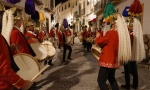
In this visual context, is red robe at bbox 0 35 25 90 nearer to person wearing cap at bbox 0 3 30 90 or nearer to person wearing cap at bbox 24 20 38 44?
person wearing cap at bbox 0 3 30 90

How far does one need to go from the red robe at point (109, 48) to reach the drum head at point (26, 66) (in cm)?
135

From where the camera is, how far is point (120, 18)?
159 inches

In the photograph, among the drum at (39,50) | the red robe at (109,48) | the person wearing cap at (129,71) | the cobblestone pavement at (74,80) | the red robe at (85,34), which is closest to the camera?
the red robe at (109,48)

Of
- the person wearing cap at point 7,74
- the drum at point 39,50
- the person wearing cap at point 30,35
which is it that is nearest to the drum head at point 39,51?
the drum at point 39,50

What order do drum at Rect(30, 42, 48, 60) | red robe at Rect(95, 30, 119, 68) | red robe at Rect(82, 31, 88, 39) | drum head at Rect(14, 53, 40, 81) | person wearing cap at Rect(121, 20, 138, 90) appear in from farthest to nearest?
1. red robe at Rect(82, 31, 88, 39)
2. drum at Rect(30, 42, 48, 60)
3. person wearing cap at Rect(121, 20, 138, 90)
4. red robe at Rect(95, 30, 119, 68)
5. drum head at Rect(14, 53, 40, 81)

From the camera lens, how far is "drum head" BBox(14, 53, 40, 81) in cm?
308

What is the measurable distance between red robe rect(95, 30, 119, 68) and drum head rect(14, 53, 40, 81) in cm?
135

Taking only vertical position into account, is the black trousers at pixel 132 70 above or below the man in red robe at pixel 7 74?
below

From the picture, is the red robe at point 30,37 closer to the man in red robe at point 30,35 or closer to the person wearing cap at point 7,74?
the man in red robe at point 30,35

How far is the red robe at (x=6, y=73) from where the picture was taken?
2.03 m

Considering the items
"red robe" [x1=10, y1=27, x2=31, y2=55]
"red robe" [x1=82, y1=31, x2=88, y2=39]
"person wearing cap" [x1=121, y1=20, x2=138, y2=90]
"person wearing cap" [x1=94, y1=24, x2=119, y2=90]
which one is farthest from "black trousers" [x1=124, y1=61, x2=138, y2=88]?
"red robe" [x1=82, y1=31, x2=88, y2=39]

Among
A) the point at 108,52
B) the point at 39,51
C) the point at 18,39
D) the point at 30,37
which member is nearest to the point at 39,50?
the point at 39,51

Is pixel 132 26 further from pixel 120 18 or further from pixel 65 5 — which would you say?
pixel 65 5

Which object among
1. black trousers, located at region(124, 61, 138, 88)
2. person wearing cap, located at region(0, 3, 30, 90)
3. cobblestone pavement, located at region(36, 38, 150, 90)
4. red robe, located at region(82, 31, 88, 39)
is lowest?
cobblestone pavement, located at region(36, 38, 150, 90)
